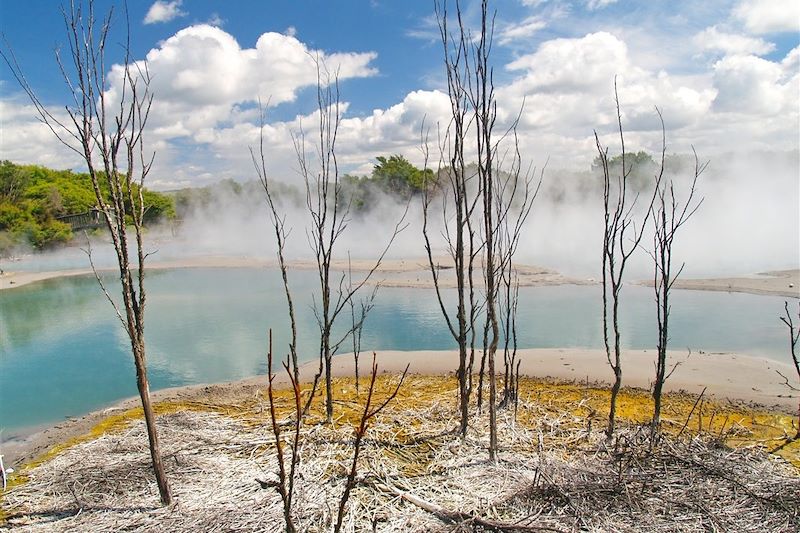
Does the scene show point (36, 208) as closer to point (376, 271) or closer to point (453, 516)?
point (376, 271)

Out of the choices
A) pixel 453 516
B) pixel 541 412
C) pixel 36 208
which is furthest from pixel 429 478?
pixel 36 208

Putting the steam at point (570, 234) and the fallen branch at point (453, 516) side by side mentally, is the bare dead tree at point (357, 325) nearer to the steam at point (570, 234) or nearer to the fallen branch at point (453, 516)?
the fallen branch at point (453, 516)

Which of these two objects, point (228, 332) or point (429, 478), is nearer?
point (429, 478)

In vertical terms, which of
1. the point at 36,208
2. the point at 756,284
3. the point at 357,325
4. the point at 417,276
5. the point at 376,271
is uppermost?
the point at 36,208

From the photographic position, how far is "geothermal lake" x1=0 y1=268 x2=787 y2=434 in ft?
37.4

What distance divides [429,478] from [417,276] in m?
18.8

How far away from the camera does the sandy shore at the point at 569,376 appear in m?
8.17

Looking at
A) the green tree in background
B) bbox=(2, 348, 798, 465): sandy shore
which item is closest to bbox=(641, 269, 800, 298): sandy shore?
bbox=(2, 348, 798, 465): sandy shore

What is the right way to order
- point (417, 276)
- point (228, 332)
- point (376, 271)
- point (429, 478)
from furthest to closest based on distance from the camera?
point (376, 271) < point (417, 276) < point (228, 332) < point (429, 478)

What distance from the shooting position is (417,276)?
23.9 m

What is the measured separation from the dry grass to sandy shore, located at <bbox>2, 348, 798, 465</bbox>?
129 cm

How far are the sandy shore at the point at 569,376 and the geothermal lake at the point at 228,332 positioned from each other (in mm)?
1023

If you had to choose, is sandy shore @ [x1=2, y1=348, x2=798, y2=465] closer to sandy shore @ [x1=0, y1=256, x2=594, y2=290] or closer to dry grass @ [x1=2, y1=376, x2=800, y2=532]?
dry grass @ [x1=2, y1=376, x2=800, y2=532]

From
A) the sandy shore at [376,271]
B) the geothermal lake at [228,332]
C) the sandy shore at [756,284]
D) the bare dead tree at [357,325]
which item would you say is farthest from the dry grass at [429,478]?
the sandy shore at [756,284]
